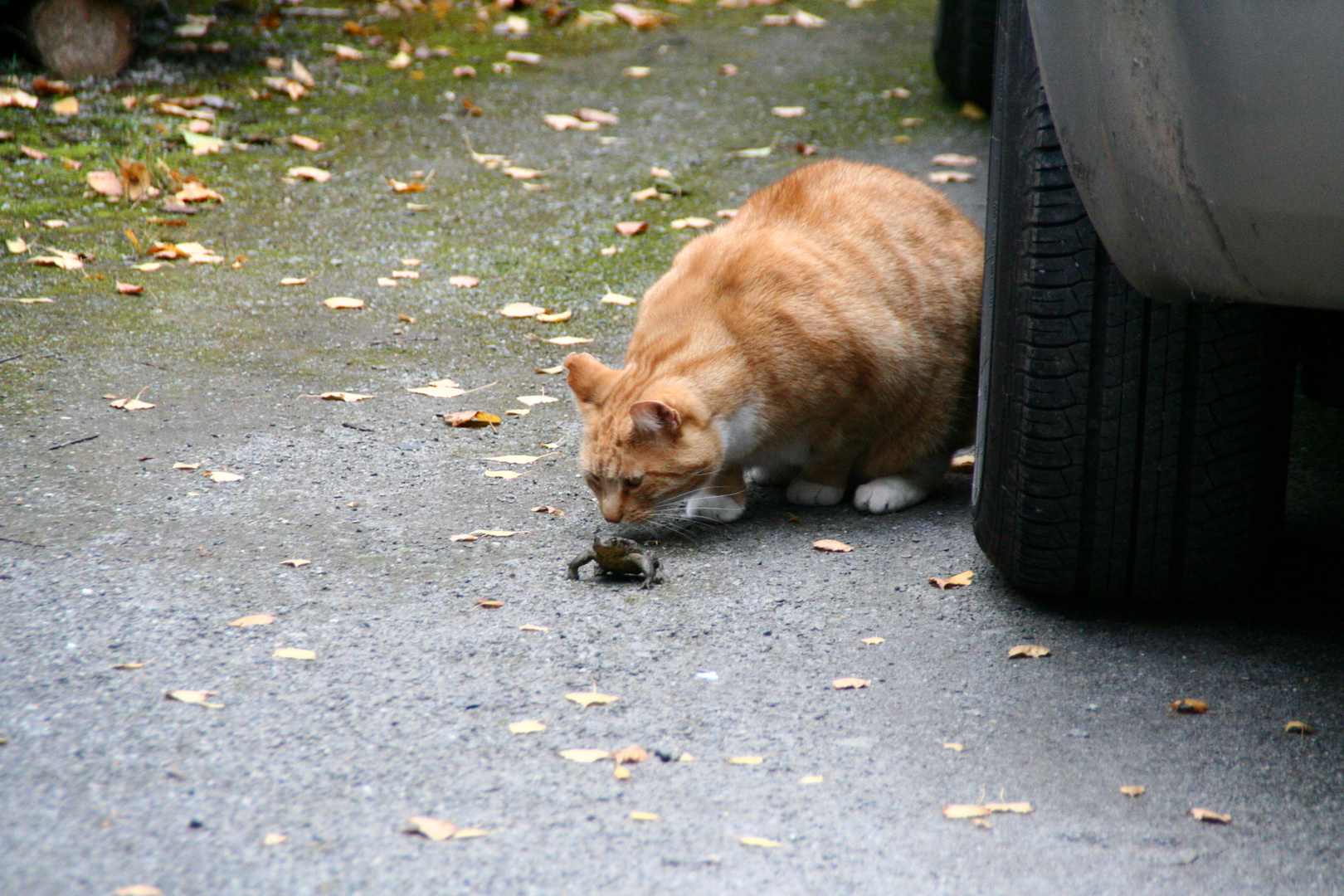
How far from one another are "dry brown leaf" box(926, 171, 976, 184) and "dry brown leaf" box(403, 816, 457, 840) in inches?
184

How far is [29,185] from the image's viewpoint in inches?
214

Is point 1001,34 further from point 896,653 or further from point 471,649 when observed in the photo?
point 471,649

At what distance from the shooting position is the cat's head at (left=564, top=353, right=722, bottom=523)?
315 centimetres

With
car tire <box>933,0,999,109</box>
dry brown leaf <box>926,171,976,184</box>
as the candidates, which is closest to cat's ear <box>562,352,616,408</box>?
dry brown leaf <box>926,171,976,184</box>

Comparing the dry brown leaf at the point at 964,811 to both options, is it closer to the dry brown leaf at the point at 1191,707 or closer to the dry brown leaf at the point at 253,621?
the dry brown leaf at the point at 1191,707

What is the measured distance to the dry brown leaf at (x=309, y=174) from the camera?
586cm

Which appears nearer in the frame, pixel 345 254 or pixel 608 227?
pixel 345 254

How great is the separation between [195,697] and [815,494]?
1.77 metres

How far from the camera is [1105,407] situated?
2475 mm

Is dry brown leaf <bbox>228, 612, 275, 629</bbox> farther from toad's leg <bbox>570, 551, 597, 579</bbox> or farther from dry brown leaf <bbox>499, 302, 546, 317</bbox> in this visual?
dry brown leaf <bbox>499, 302, 546, 317</bbox>

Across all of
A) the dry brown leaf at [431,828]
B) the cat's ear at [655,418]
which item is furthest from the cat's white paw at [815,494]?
the dry brown leaf at [431,828]

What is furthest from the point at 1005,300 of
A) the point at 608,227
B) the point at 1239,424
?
the point at 608,227

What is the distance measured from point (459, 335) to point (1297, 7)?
124 inches

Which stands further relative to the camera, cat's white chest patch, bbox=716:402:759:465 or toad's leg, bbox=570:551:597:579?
cat's white chest patch, bbox=716:402:759:465
